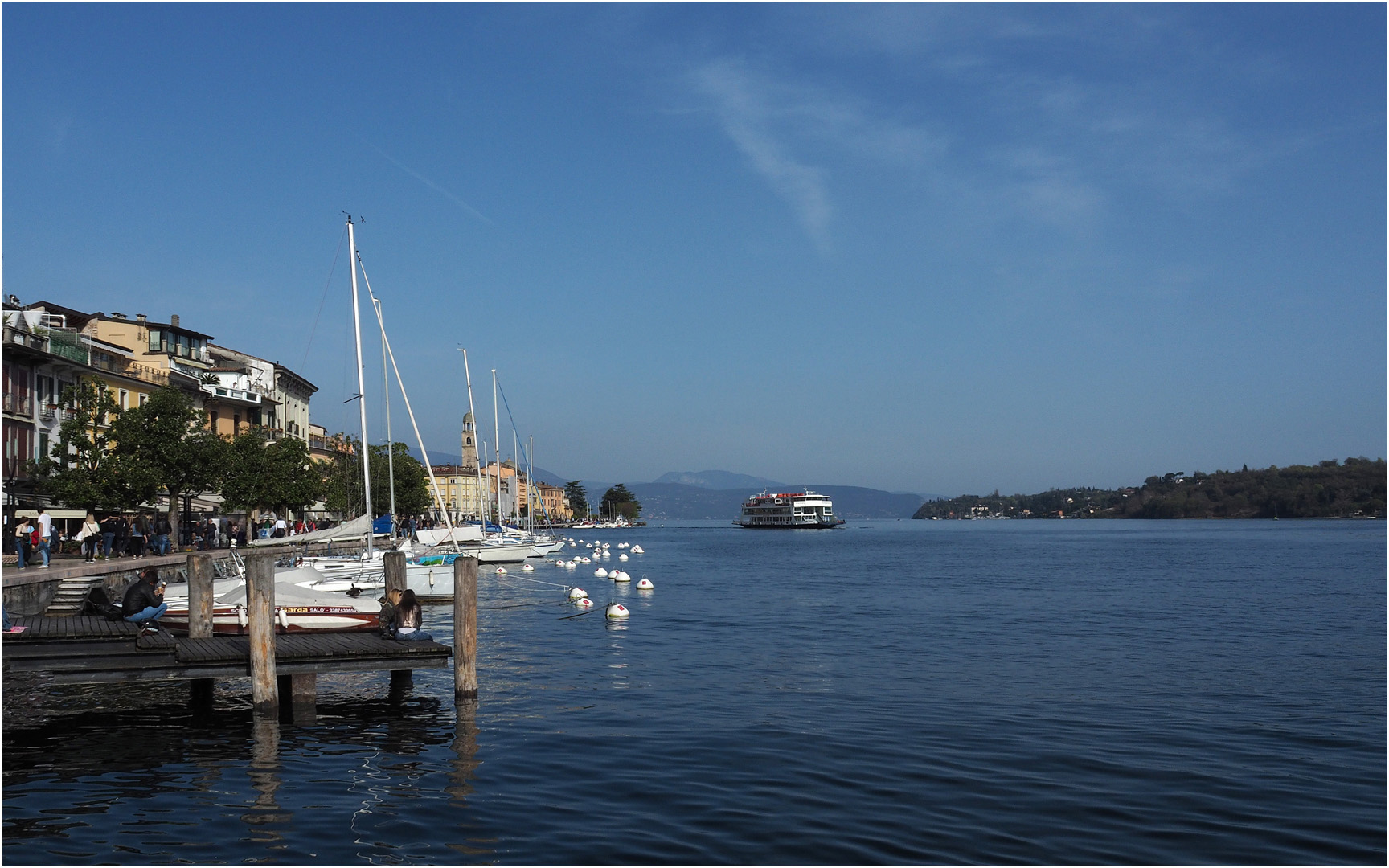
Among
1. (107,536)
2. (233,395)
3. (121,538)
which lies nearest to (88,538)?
(121,538)

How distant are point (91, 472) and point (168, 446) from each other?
368 cm

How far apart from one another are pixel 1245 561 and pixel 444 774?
7468 centimetres

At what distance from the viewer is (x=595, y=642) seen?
34.3 m

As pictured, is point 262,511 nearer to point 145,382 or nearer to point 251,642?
point 145,382

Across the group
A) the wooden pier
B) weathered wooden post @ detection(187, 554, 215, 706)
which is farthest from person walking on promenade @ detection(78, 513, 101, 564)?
the wooden pier

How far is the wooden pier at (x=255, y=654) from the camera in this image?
1958 cm

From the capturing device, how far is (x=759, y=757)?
18312 millimetres

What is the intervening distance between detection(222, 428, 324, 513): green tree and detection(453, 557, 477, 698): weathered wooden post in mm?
44417

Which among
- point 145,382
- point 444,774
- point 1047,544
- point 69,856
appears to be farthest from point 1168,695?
point 1047,544

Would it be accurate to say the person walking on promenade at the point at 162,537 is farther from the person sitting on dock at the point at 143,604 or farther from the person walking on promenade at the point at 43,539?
the person sitting on dock at the point at 143,604

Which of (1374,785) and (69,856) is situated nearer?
(69,856)

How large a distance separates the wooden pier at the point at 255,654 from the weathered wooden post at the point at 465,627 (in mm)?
15

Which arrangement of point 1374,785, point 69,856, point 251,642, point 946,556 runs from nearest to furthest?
point 69,856
point 1374,785
point 251,642
point 946,556

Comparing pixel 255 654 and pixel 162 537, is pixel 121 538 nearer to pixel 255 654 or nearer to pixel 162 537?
pixel 162 537
